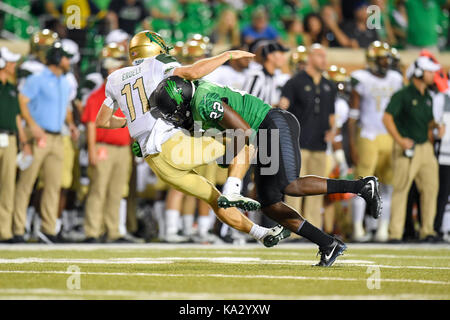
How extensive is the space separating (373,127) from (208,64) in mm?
6131

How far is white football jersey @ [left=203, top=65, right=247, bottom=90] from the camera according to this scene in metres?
Result: 12.8

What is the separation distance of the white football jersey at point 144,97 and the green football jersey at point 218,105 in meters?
0.26

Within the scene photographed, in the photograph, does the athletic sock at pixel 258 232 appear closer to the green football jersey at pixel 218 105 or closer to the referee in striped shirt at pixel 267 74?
the green football jersey at pixel 218 105

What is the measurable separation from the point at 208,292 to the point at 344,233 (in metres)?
7.54

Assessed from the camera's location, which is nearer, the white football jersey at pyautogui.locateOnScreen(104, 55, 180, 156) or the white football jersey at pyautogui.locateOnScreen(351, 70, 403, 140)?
the white football jersey at pyautogui.locateOnScreen(104, 55, 180, 156)

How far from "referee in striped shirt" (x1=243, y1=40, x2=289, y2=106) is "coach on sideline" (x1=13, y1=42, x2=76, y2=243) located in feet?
7.57

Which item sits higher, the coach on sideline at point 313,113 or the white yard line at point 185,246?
the coach on sideline at point 313,113

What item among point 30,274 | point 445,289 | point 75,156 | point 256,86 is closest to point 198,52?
point 256,86

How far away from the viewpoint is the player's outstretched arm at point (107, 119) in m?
8.27

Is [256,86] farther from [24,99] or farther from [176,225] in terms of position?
[24,99]

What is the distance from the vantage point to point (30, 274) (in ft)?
24.2

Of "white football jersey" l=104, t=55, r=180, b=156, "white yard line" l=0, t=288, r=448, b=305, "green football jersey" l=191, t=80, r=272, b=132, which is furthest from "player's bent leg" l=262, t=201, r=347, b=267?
"white yard line" l=0, t=288, r=448, b=305

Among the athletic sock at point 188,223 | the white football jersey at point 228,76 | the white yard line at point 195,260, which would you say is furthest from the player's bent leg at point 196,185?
the white football jersey at point 228,76

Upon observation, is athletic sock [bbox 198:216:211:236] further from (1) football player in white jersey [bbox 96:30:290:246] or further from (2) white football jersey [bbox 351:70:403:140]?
(1) football player in white jersey [bbox 96:30:290:246]
